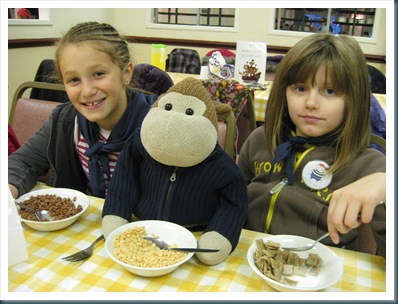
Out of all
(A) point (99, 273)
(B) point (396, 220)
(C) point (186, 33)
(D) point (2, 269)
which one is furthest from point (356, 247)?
(C) point (186, 33)

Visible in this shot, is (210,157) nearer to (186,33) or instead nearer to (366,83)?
(366,83)

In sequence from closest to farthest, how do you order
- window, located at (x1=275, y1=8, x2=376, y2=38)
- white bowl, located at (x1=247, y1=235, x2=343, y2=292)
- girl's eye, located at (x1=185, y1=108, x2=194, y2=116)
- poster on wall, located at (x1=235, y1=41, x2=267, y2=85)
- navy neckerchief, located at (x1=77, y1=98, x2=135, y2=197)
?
white bowl, located at (x1=247, y1=235, x2=343, y2=292)
girl's eye, located at (x1=185, y1=108, x2=194, y2=116)
navy neckerchief, located at (x1=77, y1=98, x2=135, y2=197)
poster on wall, located at (x1=235, y1=41, x2=267, y2=85)
window, located at (x1=275, y1=8, x2=376, y2=38)

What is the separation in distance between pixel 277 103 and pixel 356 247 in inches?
17.6

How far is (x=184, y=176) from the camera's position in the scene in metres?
0.84

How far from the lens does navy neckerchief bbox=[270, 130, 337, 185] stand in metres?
1.00

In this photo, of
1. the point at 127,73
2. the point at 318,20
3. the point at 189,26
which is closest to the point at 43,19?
the point at 189,26

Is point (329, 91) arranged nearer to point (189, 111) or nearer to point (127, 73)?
point (189, 111)

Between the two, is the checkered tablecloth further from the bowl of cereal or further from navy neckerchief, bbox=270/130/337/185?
navy neckerchief, bbox=270/130/337/185

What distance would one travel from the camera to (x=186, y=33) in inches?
185

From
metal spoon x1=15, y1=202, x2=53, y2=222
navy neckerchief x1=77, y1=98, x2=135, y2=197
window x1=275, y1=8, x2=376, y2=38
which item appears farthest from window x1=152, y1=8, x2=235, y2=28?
metal spoon x1=15, y1=202, x2=53, y2=222

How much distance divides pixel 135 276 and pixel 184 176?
0.24 metres

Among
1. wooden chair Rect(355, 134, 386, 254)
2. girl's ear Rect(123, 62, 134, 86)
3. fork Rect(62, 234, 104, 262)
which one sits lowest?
wooden chair Rect(355, 134, 386, 254)

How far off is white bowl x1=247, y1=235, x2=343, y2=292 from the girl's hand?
52mm

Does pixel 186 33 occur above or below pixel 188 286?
above
